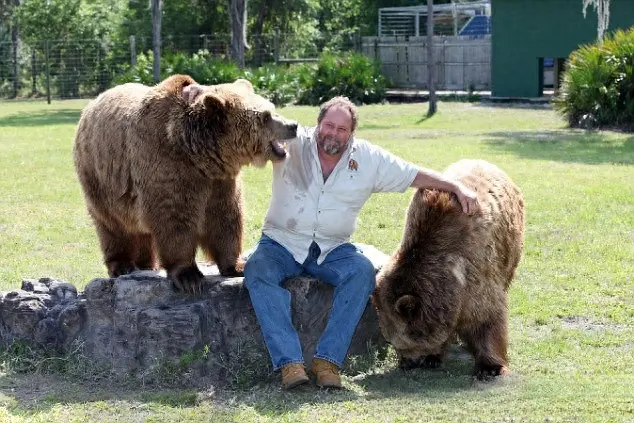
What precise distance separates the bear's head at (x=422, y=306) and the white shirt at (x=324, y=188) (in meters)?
0.59

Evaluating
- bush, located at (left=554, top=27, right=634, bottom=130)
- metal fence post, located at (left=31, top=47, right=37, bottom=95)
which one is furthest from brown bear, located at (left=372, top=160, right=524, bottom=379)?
metal fence post, located at (left=31, top=47, right=37, bottom=95)

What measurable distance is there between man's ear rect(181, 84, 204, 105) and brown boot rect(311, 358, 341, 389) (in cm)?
200

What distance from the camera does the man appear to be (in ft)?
22.1

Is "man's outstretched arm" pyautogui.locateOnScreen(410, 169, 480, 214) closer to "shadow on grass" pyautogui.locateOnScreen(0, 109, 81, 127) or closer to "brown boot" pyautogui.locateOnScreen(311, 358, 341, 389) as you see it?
"brown boot" pyautogui.locateOnScreen(311, 358, 341, 389)

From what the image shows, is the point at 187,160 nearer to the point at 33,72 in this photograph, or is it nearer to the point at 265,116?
the point at 265,116

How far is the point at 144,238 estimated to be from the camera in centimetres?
784

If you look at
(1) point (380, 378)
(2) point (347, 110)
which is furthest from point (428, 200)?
(1) point (380, 378)

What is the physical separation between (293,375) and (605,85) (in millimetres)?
19363

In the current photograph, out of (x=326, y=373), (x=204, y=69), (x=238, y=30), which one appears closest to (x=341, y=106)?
(x=326, y=373)

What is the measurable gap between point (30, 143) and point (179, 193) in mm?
16808

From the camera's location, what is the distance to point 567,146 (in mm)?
20453

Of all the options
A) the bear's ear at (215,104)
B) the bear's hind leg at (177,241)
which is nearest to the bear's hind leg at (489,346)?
the bear's hind leg at (177,241)

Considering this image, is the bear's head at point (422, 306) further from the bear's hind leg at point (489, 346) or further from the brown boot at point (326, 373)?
the brown boot at point (326, 373)

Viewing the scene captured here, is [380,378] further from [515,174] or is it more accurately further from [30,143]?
[30,143]
